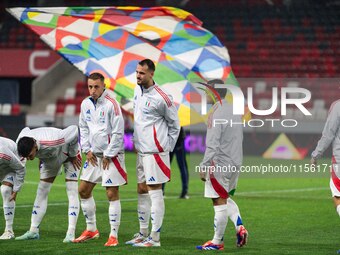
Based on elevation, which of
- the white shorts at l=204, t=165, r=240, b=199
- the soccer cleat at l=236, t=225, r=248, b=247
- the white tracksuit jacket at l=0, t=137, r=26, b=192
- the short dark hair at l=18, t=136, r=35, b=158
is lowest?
the soccer cleat at l=236, t=225, r=248, b=247

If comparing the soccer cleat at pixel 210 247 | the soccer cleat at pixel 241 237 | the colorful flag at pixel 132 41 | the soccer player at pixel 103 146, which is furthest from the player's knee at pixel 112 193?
the colorful flag at pixel 132 41

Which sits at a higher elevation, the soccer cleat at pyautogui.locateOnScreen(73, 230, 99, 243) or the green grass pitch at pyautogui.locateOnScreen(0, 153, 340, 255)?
the soccer cleat at pyautogui.locateOnScreen(73, 230, 99, 243)

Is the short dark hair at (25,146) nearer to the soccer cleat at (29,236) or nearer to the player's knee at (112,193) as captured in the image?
the player's knee at (112,193)

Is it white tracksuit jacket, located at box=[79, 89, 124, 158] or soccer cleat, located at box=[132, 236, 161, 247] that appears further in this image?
white tracksuit jacket, located at box=[79, 89, 124, 158]

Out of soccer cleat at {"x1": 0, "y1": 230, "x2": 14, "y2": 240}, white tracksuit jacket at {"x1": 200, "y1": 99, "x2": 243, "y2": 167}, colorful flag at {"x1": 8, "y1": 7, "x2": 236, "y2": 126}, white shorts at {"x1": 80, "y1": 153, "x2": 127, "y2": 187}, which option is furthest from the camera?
colorful flag at {"x1": 8, "y1": 7, "x2": 236, "y2": 126}

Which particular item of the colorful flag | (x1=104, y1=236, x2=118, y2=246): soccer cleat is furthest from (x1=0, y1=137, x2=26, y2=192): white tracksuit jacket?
the colorful flag

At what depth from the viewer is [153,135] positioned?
10.3 metres

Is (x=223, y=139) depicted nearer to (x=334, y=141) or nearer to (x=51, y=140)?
(x=334, y=141)

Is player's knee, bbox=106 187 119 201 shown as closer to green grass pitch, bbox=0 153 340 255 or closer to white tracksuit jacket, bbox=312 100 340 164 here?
green grass pitch, bbox=0 153 340 255

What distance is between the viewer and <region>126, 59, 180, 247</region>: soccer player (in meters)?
10.3

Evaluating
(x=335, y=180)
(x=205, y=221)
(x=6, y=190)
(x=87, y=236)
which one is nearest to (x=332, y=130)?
(x=335, y=180)

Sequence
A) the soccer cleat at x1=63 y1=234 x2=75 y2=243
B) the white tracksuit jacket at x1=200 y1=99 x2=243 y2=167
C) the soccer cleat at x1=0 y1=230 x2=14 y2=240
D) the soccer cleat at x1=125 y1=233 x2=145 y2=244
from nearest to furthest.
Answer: the white tracksuit jacket at x1=200 y1=99 x2=243 y2=167
the soccer cleat at x1=125 y1=233 x2=145 y2=244
the soccer cleat at x1=63 y1=234 x2=75 y2=243
the soccer cleat at x1=0 y1=230 x2=14 y2=240

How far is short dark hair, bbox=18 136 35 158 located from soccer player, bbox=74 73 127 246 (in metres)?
0.85

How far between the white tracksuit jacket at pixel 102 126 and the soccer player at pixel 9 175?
2.54ft
